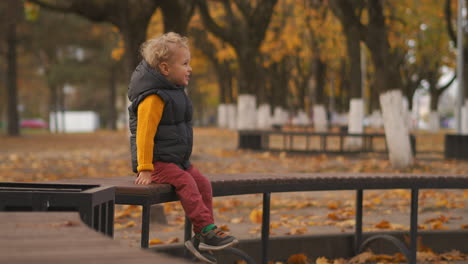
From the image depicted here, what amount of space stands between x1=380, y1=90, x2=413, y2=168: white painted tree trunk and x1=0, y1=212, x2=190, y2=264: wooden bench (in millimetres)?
12535

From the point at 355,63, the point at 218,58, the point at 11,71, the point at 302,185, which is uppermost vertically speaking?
the point at 218,58

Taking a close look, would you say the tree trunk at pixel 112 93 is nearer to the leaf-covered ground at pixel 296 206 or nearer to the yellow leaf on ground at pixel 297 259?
the leaf-covered ground at pixel 296 206

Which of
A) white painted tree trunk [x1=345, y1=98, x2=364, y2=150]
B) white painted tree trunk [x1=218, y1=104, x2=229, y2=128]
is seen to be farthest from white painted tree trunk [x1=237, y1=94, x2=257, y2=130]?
white painted tree trunk [x1=218, y1=104, x2=229, y2=128]

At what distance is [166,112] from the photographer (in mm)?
4312

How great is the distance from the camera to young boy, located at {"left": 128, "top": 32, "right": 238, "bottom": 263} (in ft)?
13.9

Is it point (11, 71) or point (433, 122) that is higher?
point (11, 71)

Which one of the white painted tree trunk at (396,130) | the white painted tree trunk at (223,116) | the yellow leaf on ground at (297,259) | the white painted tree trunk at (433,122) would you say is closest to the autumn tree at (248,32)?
the white painted tree trunk at (396,130)

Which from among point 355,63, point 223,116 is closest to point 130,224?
point 355,63

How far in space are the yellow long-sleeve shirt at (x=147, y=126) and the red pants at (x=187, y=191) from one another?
97mm

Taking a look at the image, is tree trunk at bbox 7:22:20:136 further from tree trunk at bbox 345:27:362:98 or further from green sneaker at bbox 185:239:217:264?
green sneaker at bbox 185:239:217:264

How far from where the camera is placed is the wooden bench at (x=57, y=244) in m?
2.16

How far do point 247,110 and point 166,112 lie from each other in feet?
62.1

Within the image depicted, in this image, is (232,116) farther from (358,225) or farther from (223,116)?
(358,225)

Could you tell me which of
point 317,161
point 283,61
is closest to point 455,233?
point 317,161
